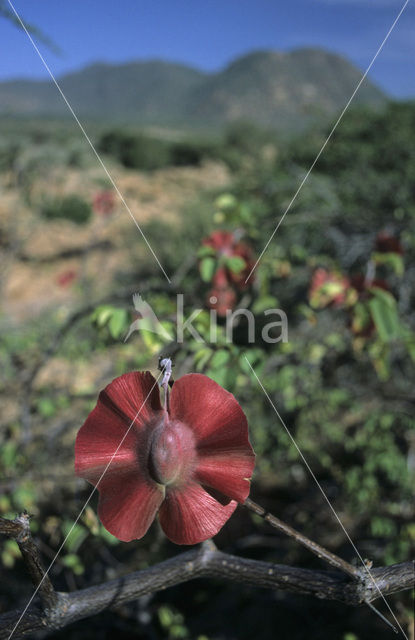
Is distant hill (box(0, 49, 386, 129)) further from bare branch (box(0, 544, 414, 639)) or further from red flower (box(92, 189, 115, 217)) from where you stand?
bare branch (box(0, 544, 414, 639))

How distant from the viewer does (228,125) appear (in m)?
18.3

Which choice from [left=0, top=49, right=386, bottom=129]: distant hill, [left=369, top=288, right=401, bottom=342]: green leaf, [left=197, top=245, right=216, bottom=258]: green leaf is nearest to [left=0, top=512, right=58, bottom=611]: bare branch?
[left=369, top=288, right=401, bottom=342]: green leaf

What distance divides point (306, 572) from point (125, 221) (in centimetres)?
900

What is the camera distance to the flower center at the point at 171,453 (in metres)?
0.52

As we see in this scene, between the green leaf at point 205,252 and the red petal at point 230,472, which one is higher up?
the red petal at point 230,472

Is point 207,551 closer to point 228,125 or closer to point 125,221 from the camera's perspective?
point 125,221

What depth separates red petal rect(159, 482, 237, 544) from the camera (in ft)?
1.75

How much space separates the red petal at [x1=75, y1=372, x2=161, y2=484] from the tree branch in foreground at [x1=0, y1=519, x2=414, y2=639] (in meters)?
0.21

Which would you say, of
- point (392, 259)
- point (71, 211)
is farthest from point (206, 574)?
point (71, 211)

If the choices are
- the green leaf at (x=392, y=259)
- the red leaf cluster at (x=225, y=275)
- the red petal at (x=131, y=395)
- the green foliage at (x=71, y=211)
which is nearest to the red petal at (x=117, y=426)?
the red petal at (x=131, y=395)

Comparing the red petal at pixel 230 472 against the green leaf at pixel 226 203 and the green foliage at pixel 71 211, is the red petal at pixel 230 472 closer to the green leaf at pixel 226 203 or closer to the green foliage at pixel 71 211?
the green leaf at pixel 226 203

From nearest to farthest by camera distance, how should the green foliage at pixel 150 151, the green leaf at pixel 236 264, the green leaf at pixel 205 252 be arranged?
the green leaf at pixel 236 264
the green leaf at pixel 205 252
the green foliage at pixel 150 151

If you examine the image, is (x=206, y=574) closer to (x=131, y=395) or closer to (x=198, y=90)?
(x=131, y=395)

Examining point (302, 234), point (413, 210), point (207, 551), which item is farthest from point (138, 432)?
point (413, 210)
